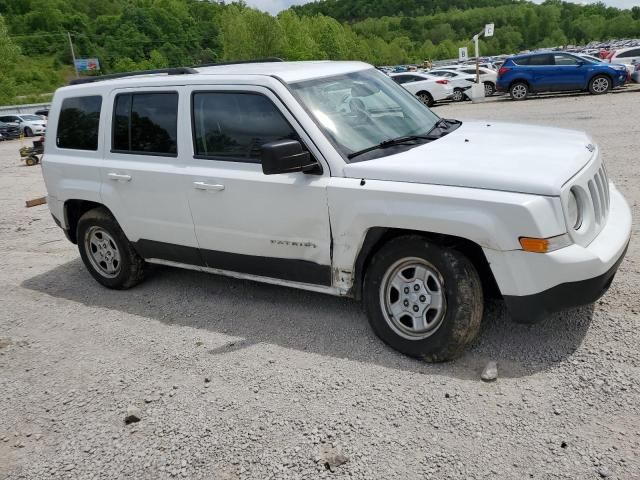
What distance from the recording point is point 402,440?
3.06 meters

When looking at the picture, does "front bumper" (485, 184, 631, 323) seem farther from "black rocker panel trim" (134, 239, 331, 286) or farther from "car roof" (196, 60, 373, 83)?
"car roof" (196, 60, 373, 83)

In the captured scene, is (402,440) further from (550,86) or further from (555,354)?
(550,86)

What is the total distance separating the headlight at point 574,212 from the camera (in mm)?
3355

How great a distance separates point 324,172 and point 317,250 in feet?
1.77

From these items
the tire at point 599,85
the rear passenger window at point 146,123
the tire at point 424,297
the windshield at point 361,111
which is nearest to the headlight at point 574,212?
the tire at point 424,297

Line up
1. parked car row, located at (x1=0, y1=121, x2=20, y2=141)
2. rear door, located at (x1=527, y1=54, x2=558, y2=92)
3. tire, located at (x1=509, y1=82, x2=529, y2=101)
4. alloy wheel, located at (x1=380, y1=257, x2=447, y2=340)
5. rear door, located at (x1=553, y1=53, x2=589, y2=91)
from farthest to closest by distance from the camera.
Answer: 1. parked car row, located at (x1=0, y1=121, x2=20, y2=141)
2. tire, located at (x1=509, y1=82, x2=529, y2=101)
3. rear door, located at (x1=527, y1=54, x2=558, y2=92)
4. rear door, located at (x1=553, y1=53, x2=589, y2=91)
5. alloy wheel, located at (x1=380, y1=257, x2=447, y2=340)

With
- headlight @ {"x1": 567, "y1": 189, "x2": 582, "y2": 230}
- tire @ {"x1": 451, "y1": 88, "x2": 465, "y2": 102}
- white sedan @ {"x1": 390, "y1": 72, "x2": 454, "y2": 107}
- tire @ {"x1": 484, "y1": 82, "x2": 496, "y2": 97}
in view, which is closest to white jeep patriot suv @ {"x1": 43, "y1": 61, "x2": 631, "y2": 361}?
headlight @ {"x1": 567, "y1": 189, "x2": 582, "y2": 230}

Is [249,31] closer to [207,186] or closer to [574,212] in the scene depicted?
[207,186]

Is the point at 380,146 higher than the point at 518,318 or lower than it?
higher

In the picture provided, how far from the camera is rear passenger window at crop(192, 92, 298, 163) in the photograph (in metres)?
4.12

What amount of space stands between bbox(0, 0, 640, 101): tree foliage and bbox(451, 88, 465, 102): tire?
13254mm

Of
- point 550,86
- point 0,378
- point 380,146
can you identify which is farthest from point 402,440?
point 550,86

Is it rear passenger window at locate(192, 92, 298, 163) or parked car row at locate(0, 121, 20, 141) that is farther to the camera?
parked car row at locate(0, 121, 20, 141)

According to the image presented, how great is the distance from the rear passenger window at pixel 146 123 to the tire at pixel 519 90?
1986cm
